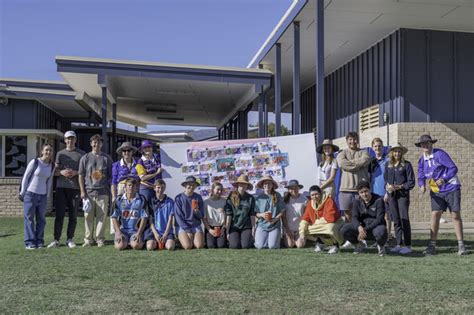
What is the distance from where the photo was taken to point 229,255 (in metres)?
7.55

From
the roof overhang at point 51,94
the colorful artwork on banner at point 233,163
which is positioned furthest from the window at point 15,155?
the colorful artwork on banner at point 233,163

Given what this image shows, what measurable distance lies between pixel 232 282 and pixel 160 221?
3.02m

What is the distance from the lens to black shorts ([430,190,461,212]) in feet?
24.5

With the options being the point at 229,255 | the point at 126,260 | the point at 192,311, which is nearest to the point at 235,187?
the point at 229,255

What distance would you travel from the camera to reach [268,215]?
8.41 m

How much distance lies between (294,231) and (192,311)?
4334mm

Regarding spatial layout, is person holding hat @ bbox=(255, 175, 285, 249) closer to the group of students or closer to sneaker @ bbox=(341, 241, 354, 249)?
the group of students

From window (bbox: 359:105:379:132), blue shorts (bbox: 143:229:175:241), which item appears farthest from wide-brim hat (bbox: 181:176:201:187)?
window (bbox: 359:105:379:132)

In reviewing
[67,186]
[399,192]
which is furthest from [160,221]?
[399,192]

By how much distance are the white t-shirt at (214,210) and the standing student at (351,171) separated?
188 centimetres

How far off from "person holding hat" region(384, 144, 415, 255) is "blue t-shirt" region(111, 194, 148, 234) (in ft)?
11.8

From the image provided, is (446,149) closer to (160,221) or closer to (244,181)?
(244,181)

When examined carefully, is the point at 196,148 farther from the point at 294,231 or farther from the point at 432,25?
the point at 432,25

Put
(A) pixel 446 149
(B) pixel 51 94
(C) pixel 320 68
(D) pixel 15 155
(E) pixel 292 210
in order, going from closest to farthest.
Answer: (E) pixel 292 210, (C) pixel 320 68, (A) pixel 446 149, (D) pixel 15 155, (B) pixel 51 94
